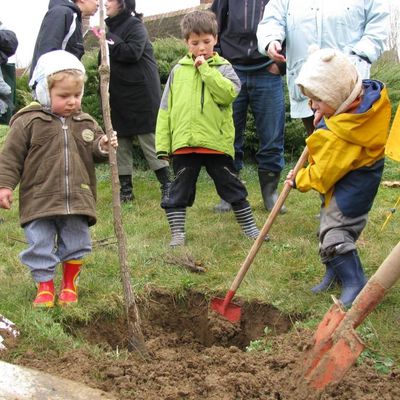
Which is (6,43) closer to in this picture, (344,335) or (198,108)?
(198,108)

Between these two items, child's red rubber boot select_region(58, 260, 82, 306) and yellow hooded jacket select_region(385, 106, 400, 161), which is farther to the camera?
child's red rubber boot select_region(58, 260, 82, 306)

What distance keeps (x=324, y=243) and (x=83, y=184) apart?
1.52 meters

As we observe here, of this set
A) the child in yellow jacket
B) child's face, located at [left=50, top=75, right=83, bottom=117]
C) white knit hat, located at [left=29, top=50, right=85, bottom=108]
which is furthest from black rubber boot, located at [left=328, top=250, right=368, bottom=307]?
white knit hat, located at [left=29, top=50, right=85, bottom=108]

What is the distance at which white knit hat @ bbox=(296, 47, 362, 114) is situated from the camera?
3734 millimetres

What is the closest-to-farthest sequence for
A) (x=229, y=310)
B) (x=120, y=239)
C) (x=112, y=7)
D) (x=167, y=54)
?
(x=120, y=239) → (x=229, y=310) → (x=112, y=7) → (x=167, y=54)

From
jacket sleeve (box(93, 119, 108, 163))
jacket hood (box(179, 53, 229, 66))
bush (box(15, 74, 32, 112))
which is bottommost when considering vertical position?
bush (box(15, 74, 32, 112))

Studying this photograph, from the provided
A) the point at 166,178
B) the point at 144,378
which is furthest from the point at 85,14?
the point at 144,378

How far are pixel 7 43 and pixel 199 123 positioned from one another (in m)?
2.76

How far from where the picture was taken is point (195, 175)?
5.23m

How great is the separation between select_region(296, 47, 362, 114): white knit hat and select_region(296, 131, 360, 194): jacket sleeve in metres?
0.22

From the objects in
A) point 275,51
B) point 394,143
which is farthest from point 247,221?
point 394,143

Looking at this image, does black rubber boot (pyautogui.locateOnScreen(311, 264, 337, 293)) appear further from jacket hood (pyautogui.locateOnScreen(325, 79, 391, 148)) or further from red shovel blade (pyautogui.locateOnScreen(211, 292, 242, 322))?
jacket hood (pyautogui.locateOnScreen(325, 79, 391, 148))

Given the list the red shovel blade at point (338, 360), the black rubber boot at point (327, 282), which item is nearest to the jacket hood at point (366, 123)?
the black rubber boot at point (327, 282)

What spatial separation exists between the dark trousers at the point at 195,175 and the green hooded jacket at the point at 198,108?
11 centimetres
